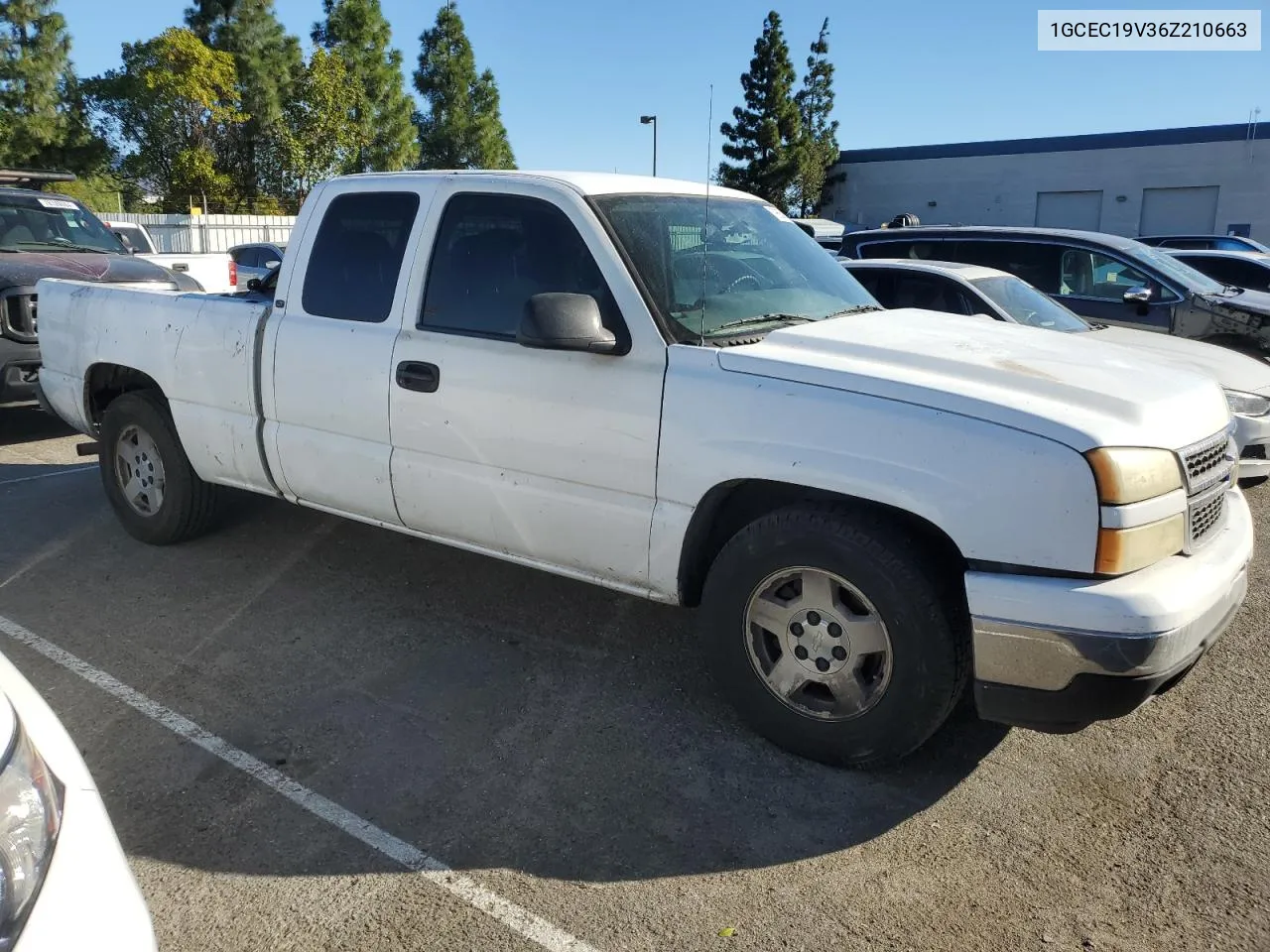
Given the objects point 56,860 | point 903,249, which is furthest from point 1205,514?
point 903,249

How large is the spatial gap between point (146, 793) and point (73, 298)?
3530 millimetres

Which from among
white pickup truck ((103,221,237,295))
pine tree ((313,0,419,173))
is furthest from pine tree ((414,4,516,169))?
white pickup truck ((103,221,237,295))

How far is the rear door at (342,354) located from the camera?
168 inches

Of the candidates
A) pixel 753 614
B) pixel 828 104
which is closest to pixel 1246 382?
pixel 753 614

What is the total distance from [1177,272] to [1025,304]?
112 inches

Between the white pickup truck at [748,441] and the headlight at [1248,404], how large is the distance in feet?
10.2

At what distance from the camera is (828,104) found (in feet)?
167

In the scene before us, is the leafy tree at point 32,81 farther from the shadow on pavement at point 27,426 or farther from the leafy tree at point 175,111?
the shadow on pavement at point 27,426

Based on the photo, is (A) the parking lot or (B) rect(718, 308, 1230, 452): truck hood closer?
(A) the parking lot

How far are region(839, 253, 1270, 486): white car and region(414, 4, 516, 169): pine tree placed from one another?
4053 cm

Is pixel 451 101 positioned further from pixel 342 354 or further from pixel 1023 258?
pixel 342 354

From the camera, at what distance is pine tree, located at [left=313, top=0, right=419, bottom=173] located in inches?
1577

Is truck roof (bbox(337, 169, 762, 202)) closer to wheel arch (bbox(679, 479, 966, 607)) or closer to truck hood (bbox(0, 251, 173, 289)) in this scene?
wheel arch (bbox(679, 479, 966, 607))

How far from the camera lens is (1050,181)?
41062mm
